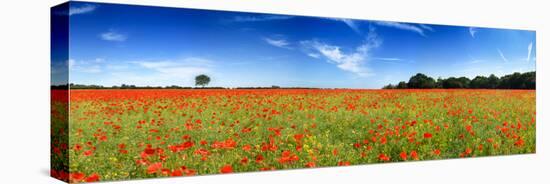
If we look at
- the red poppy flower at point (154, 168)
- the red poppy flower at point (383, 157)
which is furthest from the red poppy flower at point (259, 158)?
the red poppy flower at point (383, 157)

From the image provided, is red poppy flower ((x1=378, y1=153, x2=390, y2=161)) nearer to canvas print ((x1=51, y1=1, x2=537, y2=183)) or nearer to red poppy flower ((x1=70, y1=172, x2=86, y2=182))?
canvas print ((x1=51, y1=1, x2=537, y2=183))

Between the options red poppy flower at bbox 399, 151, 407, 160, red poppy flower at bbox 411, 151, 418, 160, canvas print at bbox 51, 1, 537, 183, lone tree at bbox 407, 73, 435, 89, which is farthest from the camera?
lone tree at bbox 407, 73, 435, 89

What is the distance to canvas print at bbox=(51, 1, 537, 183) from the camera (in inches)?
385

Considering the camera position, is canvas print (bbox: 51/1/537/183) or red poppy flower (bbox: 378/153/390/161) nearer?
canvas print (bbox: 51/1/537/183)

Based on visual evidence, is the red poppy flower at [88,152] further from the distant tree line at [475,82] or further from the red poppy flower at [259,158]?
the distant tree line at [475,82]

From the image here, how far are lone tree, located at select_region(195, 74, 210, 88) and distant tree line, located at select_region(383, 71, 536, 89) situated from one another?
3381mm

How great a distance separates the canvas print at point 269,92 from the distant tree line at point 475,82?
2 cm

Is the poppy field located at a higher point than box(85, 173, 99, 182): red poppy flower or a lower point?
higher

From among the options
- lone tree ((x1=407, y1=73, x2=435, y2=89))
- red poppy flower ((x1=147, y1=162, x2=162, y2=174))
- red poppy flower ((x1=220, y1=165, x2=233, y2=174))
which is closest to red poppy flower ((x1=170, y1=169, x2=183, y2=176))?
red poppy flower ((x1=147, y1=162, x2=162, y2=174))

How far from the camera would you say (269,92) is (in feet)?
36.4

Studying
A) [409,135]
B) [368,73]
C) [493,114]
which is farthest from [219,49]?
[493,114]

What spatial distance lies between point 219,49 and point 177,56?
69 cm

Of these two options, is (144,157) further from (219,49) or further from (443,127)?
(443,127)

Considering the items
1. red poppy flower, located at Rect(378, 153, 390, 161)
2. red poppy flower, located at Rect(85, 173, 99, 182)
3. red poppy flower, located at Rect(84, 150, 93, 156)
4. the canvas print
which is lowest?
red poppy flower, located at Rect(85, 173, 99, 182)
